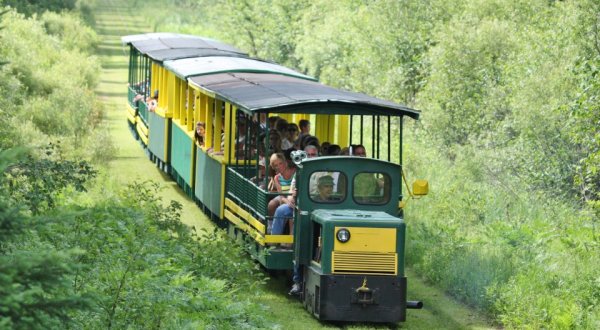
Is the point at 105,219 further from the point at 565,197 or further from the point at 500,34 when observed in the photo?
the point at 500,34

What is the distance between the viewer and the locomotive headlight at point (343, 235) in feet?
41.8

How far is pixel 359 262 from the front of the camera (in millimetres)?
Result: 12773

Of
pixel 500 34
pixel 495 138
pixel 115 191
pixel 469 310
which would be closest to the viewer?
pixel 469 310

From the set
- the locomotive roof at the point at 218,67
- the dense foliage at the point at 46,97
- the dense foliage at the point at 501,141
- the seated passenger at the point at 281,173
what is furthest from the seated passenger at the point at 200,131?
the seated passenger at the point at 281,173

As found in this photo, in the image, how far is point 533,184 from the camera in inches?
835

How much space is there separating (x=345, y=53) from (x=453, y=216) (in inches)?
726

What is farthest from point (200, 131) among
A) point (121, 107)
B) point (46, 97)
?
point (121, 107)

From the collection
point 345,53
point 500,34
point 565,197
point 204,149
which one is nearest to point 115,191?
point 204,149

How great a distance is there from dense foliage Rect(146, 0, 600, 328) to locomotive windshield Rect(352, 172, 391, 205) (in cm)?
160

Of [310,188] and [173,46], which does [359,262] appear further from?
[173,46]

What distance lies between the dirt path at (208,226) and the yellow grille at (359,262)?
0.59m

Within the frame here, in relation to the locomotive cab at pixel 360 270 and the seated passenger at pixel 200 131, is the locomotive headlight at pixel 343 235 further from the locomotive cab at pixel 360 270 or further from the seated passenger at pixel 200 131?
the seated passenger at pixel 200 131

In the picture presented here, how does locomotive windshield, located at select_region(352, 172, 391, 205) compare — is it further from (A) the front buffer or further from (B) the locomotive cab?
(A) the front buffer

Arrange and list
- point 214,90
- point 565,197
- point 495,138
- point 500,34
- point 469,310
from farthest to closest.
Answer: point 500,34
point 495,138
point 565,197
point 214,90
point 469,310
